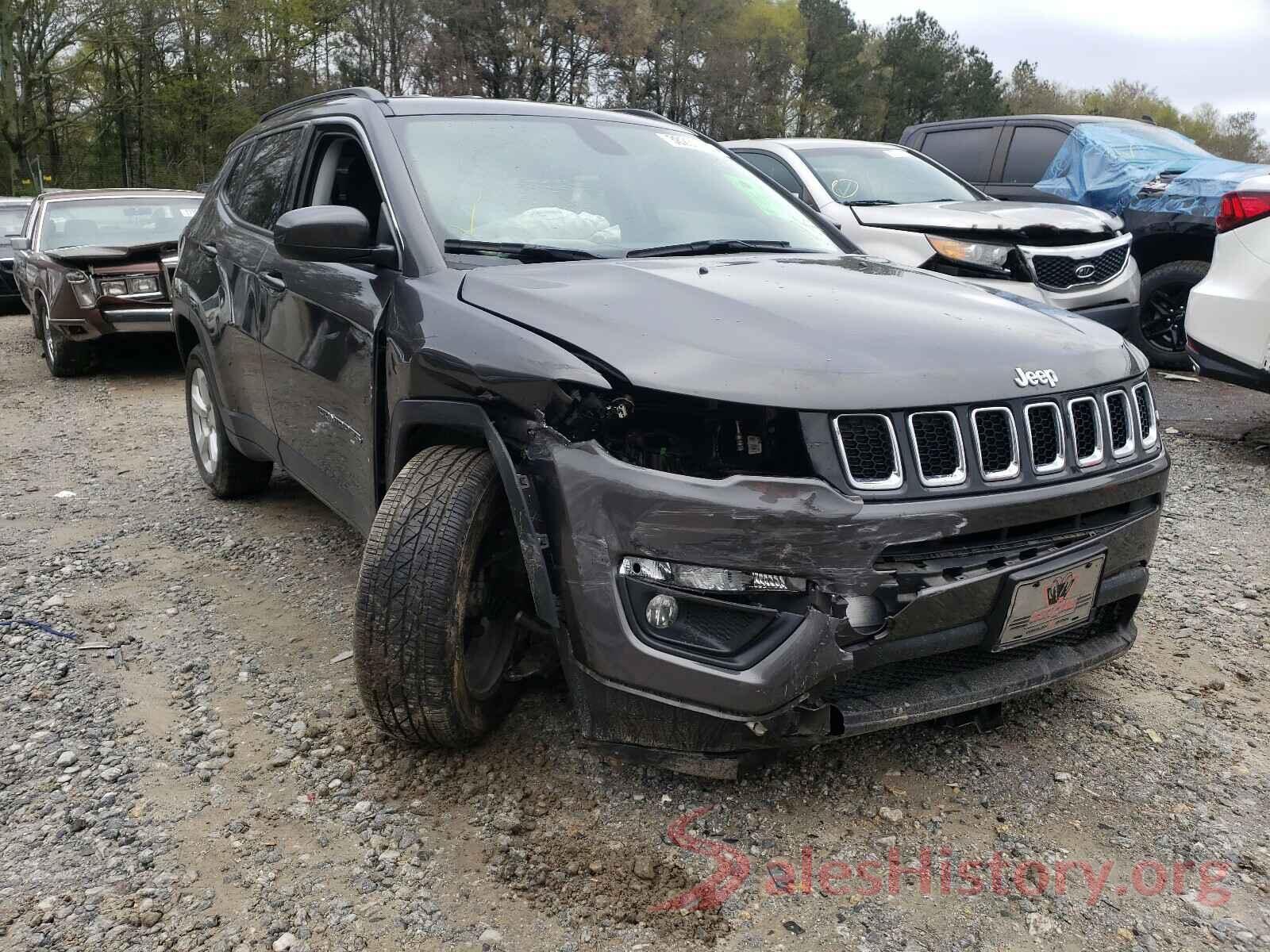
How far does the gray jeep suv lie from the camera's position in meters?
2.28

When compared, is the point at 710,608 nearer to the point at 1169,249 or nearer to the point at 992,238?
the point at 992,238

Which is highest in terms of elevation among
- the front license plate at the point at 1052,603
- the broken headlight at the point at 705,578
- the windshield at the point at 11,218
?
the broken headlight at the point at 705,578

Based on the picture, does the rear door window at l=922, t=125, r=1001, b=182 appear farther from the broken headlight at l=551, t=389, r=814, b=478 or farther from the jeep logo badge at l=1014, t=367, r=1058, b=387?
the broken headlight at l=551, t=389, r=814, b=478

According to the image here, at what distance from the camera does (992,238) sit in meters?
6.70

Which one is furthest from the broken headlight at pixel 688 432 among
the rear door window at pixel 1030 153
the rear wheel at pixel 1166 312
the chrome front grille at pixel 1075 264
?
the rear door window at pixel 1030 153

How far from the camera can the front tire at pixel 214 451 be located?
5.05 meters

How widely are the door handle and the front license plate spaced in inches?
104

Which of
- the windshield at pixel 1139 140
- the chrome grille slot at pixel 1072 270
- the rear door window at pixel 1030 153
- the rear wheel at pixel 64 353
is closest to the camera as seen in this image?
the chrome grille slot at pixel 1072 270

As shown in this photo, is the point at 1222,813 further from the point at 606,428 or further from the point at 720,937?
the point at 606,428

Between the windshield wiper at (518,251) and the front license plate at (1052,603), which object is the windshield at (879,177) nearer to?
the windshield wiper at (518,251)

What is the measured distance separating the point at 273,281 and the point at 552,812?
2.27 m

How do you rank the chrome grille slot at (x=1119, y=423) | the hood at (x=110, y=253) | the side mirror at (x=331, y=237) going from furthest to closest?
the hood at (x=110, y=253) < the side mirror at (x=331, y=237) < the chrome grille slot at (x=1119, y=423)

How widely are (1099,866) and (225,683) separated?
8.34 feet

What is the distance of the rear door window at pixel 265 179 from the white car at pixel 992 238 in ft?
10.4
